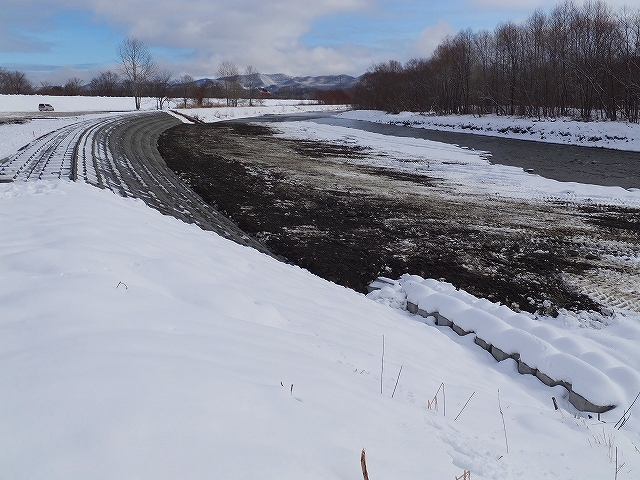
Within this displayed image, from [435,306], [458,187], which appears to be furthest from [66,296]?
[458,187]

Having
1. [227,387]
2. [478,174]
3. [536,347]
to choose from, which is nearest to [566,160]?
[478,174]

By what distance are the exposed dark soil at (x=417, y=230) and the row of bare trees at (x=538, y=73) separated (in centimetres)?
2720

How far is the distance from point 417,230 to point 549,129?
2860 cm

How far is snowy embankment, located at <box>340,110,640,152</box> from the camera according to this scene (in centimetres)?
2927

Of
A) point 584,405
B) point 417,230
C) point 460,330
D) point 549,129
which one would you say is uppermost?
point 549,129

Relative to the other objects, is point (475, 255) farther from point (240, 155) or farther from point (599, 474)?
point (240, 155)

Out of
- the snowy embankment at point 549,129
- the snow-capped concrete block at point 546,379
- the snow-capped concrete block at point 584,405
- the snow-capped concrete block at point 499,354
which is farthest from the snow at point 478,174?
the snow-capped concrete block at point 584,405

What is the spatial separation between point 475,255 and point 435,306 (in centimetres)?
293

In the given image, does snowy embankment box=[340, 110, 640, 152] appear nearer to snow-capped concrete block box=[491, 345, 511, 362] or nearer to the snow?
the snow

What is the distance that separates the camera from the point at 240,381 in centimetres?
282

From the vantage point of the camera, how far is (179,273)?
4.87 meters

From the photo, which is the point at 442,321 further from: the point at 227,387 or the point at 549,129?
the point at 549,129

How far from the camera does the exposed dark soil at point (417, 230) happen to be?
27.8ft

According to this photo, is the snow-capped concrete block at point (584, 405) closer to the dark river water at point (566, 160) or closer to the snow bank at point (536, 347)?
the snow bank at point (536, 347)
